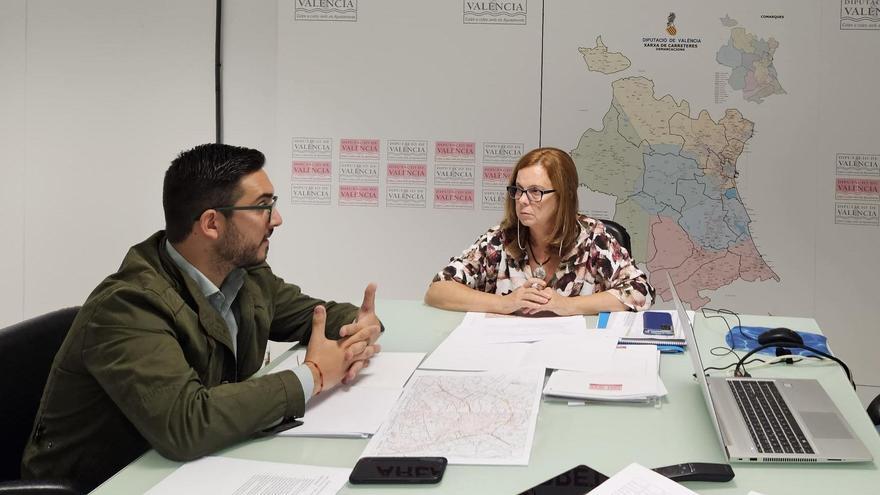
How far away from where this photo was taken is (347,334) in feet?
5.86

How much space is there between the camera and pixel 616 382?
5.44ft

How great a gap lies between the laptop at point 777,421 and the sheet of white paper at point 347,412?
615 millimetres

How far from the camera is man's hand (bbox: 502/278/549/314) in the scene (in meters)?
2.35

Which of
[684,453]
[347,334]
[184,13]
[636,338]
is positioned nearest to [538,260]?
[636,338]

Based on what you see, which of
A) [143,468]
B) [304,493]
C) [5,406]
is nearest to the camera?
[304,493]

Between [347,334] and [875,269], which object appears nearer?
[347,334]

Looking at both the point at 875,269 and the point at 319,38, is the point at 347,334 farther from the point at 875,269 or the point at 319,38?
the point at 875,269

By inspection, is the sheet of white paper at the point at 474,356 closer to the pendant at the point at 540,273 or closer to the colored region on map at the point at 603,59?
the pendant at the point at 540,273

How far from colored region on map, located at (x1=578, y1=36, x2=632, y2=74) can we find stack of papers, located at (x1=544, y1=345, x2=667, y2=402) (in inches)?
79.9

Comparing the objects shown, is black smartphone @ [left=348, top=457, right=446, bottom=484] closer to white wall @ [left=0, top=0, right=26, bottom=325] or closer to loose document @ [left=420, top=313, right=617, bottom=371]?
loose document @ [left=420, top=313, right=617, bottom=371]

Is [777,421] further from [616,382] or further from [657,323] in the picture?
[657,323]

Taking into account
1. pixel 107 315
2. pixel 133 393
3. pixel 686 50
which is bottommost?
pixel 133 393

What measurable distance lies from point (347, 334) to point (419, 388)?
24 centimetres

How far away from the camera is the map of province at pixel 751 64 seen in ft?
11.4
